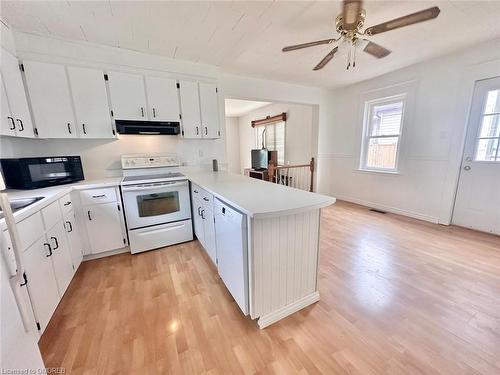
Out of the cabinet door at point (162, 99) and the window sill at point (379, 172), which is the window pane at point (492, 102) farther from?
the cabinet door at point (162, 99)

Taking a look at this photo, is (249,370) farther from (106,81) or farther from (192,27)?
(106,81)

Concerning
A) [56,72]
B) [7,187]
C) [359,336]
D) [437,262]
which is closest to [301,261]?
[359,336]

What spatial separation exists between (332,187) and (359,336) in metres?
3.97

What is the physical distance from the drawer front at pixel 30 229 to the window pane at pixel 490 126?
4.97m

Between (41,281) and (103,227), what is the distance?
3.23 ft

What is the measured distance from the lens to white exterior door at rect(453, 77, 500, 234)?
106 inches

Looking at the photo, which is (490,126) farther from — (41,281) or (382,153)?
(41,281)

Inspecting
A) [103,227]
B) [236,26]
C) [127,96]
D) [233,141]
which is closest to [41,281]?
[103,227]

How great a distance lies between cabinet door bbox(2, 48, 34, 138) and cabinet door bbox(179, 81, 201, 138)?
158cm

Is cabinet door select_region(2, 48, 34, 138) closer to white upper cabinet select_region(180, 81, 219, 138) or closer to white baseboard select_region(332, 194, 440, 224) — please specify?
white upper cabinet select_region(180, 81, 219, 138)

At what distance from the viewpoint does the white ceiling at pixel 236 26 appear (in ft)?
5.78

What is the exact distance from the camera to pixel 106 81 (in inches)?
95.7

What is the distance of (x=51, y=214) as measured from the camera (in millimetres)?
1672

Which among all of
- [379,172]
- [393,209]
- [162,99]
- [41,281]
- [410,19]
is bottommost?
[393,209]
